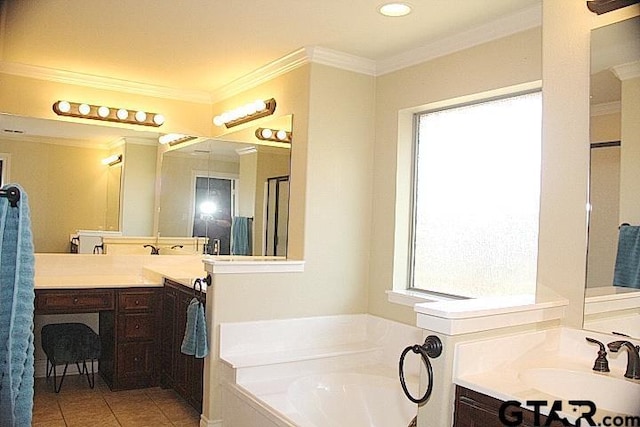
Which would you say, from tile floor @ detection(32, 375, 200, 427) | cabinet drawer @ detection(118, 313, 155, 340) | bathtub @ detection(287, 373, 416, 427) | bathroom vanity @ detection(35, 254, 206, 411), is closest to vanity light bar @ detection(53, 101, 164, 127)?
bathroom vanity @ detection(35, 254, 206, 411)

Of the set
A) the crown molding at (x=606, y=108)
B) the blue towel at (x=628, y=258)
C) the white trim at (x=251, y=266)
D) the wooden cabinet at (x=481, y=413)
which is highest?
the crown molding at (x=606, y=108)

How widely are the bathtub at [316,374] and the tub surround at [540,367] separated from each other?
99 centimetres

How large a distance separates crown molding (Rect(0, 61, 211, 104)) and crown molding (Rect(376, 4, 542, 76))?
186cm

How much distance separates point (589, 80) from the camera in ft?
7.25

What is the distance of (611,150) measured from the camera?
213 centimetres

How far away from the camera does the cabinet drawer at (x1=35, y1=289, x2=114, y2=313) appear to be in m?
3.77

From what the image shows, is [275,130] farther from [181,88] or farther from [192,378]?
[192,378]

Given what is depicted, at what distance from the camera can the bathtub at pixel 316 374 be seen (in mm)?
3045

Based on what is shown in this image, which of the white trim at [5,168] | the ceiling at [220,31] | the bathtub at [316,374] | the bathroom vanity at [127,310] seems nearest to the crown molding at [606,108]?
the ceiling at [220,31]

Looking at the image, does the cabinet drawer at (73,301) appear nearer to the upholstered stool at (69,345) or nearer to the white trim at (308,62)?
the upholstered stool at (69,345)

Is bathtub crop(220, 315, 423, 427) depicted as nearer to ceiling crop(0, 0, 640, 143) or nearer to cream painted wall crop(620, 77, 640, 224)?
cream painted wall crop(620, 77, 640, 224)

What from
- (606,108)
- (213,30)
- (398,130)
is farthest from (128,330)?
(606,108)

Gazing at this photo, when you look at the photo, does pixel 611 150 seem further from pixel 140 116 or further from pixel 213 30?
pixel 140 116

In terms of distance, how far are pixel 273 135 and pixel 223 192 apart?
77cm
